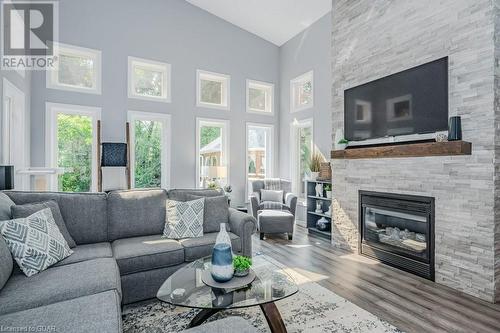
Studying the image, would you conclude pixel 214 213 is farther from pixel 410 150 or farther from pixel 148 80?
pixel 148 80

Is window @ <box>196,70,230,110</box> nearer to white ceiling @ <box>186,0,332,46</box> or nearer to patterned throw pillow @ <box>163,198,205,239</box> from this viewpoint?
white ceiling @ <box>186,0,332,46</box>

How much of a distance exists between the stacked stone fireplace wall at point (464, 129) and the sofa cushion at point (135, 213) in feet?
9.07

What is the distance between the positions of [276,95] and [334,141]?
2.70 metres

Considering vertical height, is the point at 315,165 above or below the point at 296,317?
above

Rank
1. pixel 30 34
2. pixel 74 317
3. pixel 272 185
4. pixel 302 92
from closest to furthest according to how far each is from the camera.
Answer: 1. pixel 74 317
2. pixel 30 34
3. pixel 272 185
4. pixel 302 92

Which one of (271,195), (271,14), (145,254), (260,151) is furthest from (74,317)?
(271,14)

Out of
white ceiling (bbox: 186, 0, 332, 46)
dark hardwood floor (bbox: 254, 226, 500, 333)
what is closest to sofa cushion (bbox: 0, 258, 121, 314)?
dark hardwood floor (bbox: 254, 226, 500, 333)

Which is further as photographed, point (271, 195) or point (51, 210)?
point (271, 195)

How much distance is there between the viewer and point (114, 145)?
4.84 m

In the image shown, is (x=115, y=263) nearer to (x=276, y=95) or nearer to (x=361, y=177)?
(x=361, y=177)

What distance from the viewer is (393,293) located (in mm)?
2754

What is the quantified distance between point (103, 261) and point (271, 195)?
3588 mm

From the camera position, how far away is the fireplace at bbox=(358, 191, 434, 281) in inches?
124

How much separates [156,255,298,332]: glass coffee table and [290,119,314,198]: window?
13.3ft
